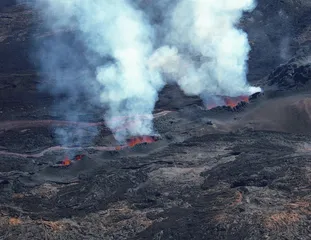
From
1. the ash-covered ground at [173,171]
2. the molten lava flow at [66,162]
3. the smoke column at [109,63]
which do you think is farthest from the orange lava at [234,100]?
the molten lava flow at [66,162]

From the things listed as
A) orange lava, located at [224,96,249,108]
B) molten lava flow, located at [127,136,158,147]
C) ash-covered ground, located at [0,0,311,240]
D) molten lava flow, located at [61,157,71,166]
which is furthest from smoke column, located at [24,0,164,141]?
orange lava, located at [224,96,249,108]

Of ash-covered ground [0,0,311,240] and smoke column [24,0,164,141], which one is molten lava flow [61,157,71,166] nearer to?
ash-covered ground [0,0,311,240]

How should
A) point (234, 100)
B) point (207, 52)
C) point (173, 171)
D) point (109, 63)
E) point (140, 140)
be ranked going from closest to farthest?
point (173, 171) → point (140, 140) → point (234, 100) → point (109, 63) → point (207, 52)

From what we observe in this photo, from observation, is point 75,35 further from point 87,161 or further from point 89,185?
point 89,185

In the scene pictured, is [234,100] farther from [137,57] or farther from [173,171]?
[173,171]

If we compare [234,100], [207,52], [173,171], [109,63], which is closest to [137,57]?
[109,63]

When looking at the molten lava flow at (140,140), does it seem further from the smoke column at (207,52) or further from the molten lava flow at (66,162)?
the smoke column at (207,52)
